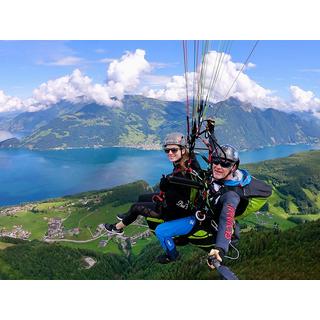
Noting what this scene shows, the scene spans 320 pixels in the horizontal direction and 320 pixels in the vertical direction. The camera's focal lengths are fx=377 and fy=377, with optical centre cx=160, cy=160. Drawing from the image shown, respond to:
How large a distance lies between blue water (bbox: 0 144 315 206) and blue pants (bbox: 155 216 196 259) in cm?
2766

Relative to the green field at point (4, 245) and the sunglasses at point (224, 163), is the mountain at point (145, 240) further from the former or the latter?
the sunglasses at point (224, 163)

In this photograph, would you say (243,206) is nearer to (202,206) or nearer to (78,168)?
(202,206)

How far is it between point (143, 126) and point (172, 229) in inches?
2802

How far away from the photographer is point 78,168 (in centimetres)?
4631

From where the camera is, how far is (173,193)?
291 centimetres

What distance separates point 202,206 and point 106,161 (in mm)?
46312

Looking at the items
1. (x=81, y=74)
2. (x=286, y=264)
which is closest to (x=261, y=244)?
(x=286, y=264)

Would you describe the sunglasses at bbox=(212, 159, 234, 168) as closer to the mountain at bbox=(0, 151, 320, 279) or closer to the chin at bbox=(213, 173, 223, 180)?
the chin at bbox=(213, 173, 223, 180)

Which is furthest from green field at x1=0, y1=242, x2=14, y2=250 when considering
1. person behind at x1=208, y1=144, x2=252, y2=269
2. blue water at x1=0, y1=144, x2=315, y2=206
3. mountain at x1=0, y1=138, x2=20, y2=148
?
mountain at x1=0, y1=138, x2=20, y2=148

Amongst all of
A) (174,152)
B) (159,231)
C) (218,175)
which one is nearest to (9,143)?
(159,231)

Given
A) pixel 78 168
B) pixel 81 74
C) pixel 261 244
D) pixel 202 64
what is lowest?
pixel 78 168

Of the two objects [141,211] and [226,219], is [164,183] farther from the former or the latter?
[226,219]

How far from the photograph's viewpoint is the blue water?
3688cm

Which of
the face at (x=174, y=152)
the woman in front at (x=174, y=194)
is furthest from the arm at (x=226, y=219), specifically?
the face at (x=174, y=152)
